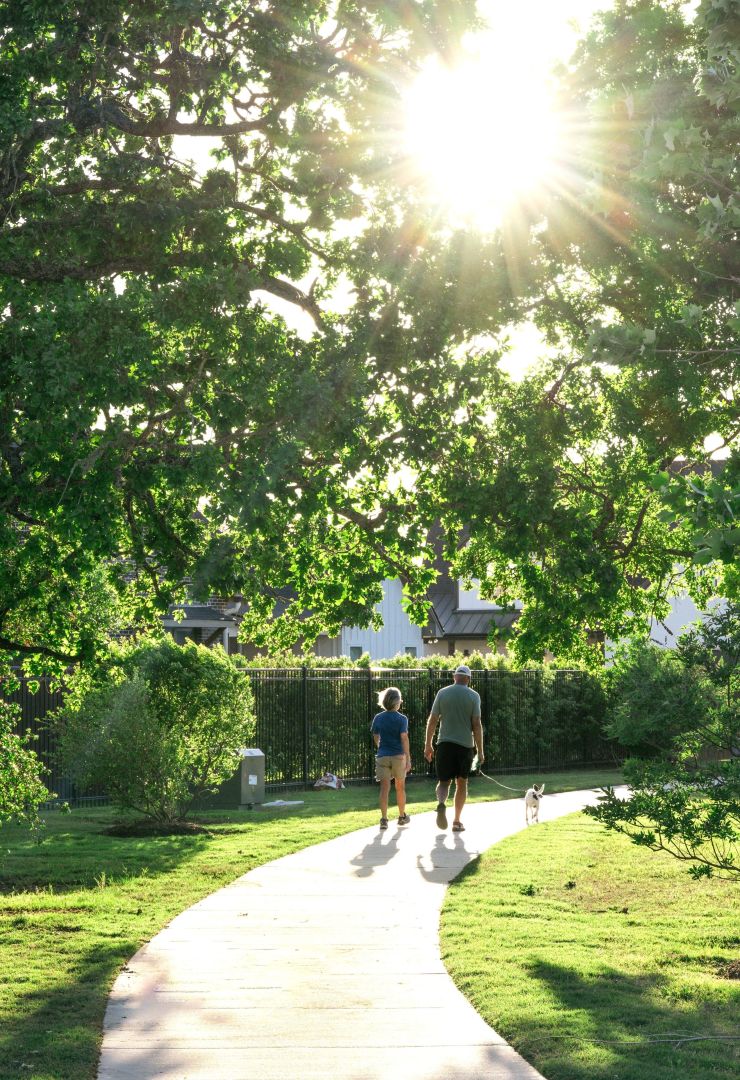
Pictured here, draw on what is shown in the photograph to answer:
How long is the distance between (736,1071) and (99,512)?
5.88 m

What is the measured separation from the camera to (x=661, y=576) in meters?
16.2

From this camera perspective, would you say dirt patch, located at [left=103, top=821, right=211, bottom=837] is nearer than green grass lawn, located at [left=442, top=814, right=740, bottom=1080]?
No

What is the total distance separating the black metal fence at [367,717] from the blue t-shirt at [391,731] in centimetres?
457

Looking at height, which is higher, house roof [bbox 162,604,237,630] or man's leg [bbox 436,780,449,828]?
house roof [bbox 162,604,237,630]

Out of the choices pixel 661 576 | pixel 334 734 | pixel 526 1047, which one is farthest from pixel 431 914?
pixel 334 734

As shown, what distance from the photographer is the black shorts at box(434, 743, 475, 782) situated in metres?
15.4

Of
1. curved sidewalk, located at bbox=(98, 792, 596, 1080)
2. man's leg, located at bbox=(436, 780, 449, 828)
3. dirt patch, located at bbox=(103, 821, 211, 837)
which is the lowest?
curved sidewalk, located at bbox=(98, 792, 596, 1080)

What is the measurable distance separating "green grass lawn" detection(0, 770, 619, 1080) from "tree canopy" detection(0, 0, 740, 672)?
85.9 inches

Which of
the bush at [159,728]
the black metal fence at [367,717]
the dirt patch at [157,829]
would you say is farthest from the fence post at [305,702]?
the dirt patch at [157,829]

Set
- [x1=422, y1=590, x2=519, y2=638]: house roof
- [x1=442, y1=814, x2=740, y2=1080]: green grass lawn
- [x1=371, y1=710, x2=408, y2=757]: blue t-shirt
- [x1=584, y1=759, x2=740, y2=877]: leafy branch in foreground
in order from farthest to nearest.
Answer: [x1=422, y1=590, x2=519, y2=638]: house roof → [x1=371, y1=710, x2=408, y2=757]: blue t-shirt → [x1=584, y1=759, x2=740, y2=877]: leafy branch in foreground → [x1=442, y1=814, x2=740, y2=1080]: green grass lawn

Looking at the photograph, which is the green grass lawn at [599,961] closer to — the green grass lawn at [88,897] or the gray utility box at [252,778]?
the green grass lawn at [88,897]

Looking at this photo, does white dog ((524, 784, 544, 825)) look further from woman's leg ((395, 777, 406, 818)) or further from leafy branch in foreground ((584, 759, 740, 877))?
leafy branch in foreground ((584, 759, 740, 877))

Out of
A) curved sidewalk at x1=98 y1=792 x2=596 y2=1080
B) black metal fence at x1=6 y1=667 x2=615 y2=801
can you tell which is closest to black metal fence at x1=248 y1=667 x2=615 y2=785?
black metal fence at x1=6 y1=667 x2=615 y2=801

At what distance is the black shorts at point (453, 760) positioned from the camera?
1539 centimetres
